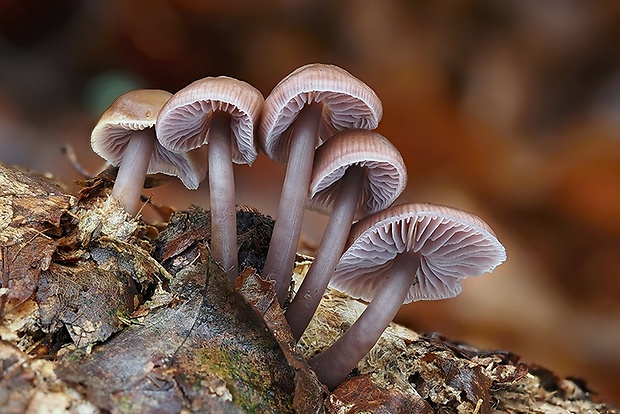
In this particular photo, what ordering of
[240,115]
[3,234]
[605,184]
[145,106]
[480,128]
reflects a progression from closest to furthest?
1. [3,234]
2. [240,115]
3. [145,106]
4. [605,184]
5. [480,128]

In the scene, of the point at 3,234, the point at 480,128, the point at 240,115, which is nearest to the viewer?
the point at 3,234

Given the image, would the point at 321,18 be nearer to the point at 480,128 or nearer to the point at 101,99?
the point at 480,128

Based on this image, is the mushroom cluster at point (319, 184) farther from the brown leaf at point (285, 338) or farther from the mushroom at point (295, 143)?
the brown leaf at point (285, 338)

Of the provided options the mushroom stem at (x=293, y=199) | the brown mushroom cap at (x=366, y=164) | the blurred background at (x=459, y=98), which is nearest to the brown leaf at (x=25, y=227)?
the mushroom stem at (x=293, y=199)

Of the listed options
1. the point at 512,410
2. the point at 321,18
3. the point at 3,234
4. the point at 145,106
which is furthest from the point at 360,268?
the point at 321,18

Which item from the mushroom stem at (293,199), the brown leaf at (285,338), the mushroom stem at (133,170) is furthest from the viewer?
the mushroom stem at (133,170)

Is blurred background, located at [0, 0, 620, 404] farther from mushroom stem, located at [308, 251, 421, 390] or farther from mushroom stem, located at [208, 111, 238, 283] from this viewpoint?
mushroom stem, located at [208, 111, 238, 283]

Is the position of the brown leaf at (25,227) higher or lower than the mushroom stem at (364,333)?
lower
